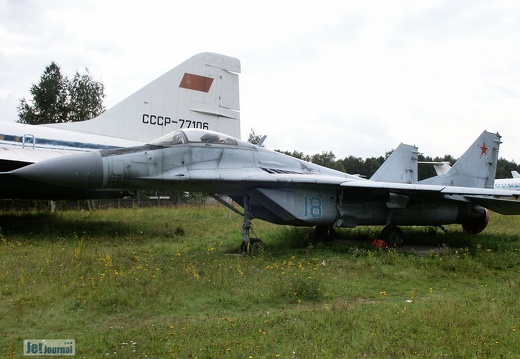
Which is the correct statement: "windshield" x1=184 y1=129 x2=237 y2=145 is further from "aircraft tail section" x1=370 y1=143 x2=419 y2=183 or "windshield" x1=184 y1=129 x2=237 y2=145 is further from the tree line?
the tree line

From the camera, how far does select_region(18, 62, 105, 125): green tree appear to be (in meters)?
41.7

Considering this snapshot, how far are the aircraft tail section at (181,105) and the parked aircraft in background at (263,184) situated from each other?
4.71 meters

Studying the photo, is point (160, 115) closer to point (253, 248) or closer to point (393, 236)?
point (253, 248)

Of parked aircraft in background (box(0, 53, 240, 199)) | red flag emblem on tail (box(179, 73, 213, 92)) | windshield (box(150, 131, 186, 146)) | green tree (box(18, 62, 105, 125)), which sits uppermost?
green tree (box(18, 62, 105, 125))

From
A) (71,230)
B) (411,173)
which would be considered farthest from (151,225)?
(411,173)

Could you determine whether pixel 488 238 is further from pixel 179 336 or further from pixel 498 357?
pixel 179 336

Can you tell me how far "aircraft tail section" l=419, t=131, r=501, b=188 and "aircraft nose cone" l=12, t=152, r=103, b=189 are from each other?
8687 mm

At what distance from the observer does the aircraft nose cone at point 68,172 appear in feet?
26.5

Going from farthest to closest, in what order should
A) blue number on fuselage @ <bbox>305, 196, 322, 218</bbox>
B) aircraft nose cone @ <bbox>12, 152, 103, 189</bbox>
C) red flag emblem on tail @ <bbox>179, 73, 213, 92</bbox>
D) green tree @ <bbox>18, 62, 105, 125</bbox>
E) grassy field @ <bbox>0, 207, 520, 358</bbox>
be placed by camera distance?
green tree @ <bbox>18, 62, 105, 125</bbox>, red flag emblem on tail @ <bbox>179, 73, 213, 92</bbox>, blue number on fuselage @ <bbox>305, 196, 322, 218</bbox>, aircraft nose cone @ <bbox>12, 152, 103, 189</bbox>, grassy field @ <bbox>0, 207, 520, 358</bbox>

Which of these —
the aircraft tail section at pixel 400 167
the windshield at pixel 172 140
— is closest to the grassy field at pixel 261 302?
the windshield at pixel 172 140

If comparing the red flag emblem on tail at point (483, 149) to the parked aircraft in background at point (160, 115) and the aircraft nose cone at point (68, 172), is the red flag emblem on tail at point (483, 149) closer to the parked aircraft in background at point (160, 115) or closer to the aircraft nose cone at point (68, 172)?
the parked aircraft in background at point (160, 115)

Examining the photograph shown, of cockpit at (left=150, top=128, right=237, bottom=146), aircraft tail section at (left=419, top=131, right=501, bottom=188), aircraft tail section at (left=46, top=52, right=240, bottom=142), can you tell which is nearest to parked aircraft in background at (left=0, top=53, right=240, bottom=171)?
aircraft tail section at (left=46, top=52, right=240, bottom=142)

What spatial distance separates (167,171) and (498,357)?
20.8 ft

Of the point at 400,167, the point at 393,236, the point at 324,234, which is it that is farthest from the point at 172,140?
the point at 400,167
